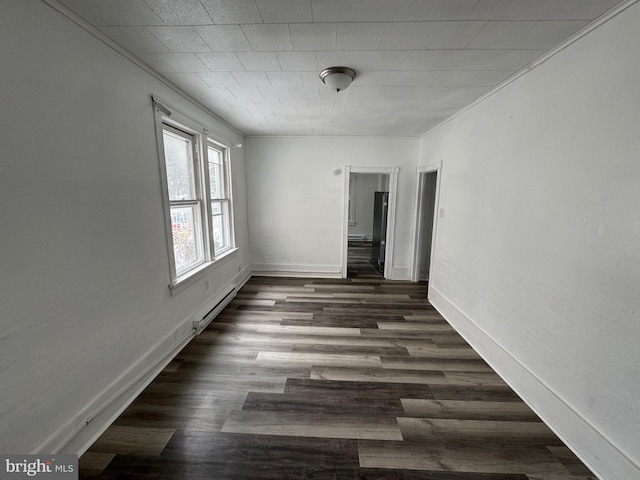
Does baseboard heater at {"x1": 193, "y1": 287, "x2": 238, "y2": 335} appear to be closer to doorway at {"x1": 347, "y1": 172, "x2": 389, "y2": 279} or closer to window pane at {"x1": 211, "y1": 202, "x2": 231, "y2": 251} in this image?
window pane at {"x1": 211, "y1": 202, "x2": 231, "y2": 251}

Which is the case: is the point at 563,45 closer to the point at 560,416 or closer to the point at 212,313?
the point at 560,416

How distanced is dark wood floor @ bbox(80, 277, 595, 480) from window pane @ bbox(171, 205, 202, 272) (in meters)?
0.85

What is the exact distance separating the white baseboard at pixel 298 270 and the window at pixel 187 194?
1429 mm

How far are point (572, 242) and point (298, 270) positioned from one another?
3.84 metres

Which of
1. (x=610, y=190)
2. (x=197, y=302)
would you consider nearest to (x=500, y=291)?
(x=610, y=190)

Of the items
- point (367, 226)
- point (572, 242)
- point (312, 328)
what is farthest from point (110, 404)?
point (367, 226)

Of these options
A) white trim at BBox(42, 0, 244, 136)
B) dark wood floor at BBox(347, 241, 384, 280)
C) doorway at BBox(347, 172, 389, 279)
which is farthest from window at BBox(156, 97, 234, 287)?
doorway at BBox(347, 172, 389, 279)

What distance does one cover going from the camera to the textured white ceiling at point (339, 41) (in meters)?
1.30

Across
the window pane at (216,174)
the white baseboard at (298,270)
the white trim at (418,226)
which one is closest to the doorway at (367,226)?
the white baseboard at (298,270)

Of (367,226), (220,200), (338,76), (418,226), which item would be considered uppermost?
(338,76)

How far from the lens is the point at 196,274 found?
A: 2.68 meters

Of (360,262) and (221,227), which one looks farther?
(360,262)

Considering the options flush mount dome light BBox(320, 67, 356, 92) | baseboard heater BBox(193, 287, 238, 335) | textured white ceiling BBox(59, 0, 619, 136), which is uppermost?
textured white ceiling BBox(59, 0, 619, 136)

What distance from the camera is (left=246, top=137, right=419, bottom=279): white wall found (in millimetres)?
4324
